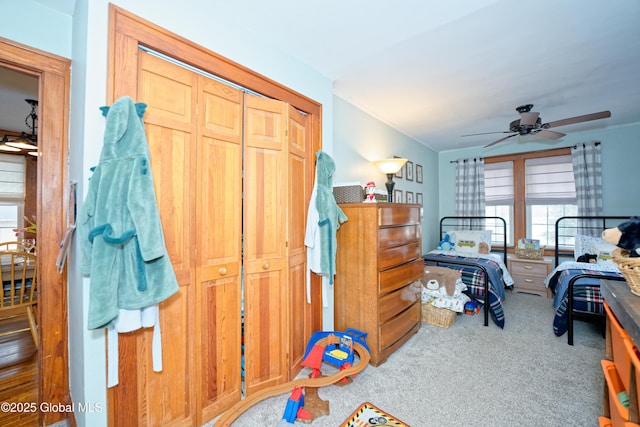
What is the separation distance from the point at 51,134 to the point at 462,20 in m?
2.73

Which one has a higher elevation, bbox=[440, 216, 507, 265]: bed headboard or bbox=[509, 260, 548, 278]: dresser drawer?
bbox=[440, 216, 507, 265]: bed headboard

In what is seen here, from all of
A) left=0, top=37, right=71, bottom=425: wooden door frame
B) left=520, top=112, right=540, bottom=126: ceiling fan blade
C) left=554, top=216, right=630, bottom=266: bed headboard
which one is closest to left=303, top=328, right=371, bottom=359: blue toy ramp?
left=0, top=37, right=71, bottom=425: wooden door frame

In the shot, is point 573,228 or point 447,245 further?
point 447,245

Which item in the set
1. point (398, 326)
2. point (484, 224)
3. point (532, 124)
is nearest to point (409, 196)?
point (532, 124)

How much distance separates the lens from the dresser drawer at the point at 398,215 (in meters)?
2.23

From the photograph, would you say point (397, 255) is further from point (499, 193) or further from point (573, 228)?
point (573, 228)

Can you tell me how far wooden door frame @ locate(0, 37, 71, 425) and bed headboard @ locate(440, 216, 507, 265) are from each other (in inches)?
217

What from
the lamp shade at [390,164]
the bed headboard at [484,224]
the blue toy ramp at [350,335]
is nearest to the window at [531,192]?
the bed headboard at [484,224]

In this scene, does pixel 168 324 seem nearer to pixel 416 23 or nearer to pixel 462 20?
pixel 416 23

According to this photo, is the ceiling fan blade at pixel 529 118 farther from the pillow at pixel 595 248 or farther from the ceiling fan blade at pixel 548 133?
the pillow at pixel 595 248

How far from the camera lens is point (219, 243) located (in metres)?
1.62

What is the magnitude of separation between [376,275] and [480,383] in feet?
3.60

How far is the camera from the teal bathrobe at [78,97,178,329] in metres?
1.11

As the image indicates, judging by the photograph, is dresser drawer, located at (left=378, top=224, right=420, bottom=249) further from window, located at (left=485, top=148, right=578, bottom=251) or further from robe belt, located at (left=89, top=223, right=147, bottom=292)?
window, located at (left=485, top=148, right=578, bottom=251)
